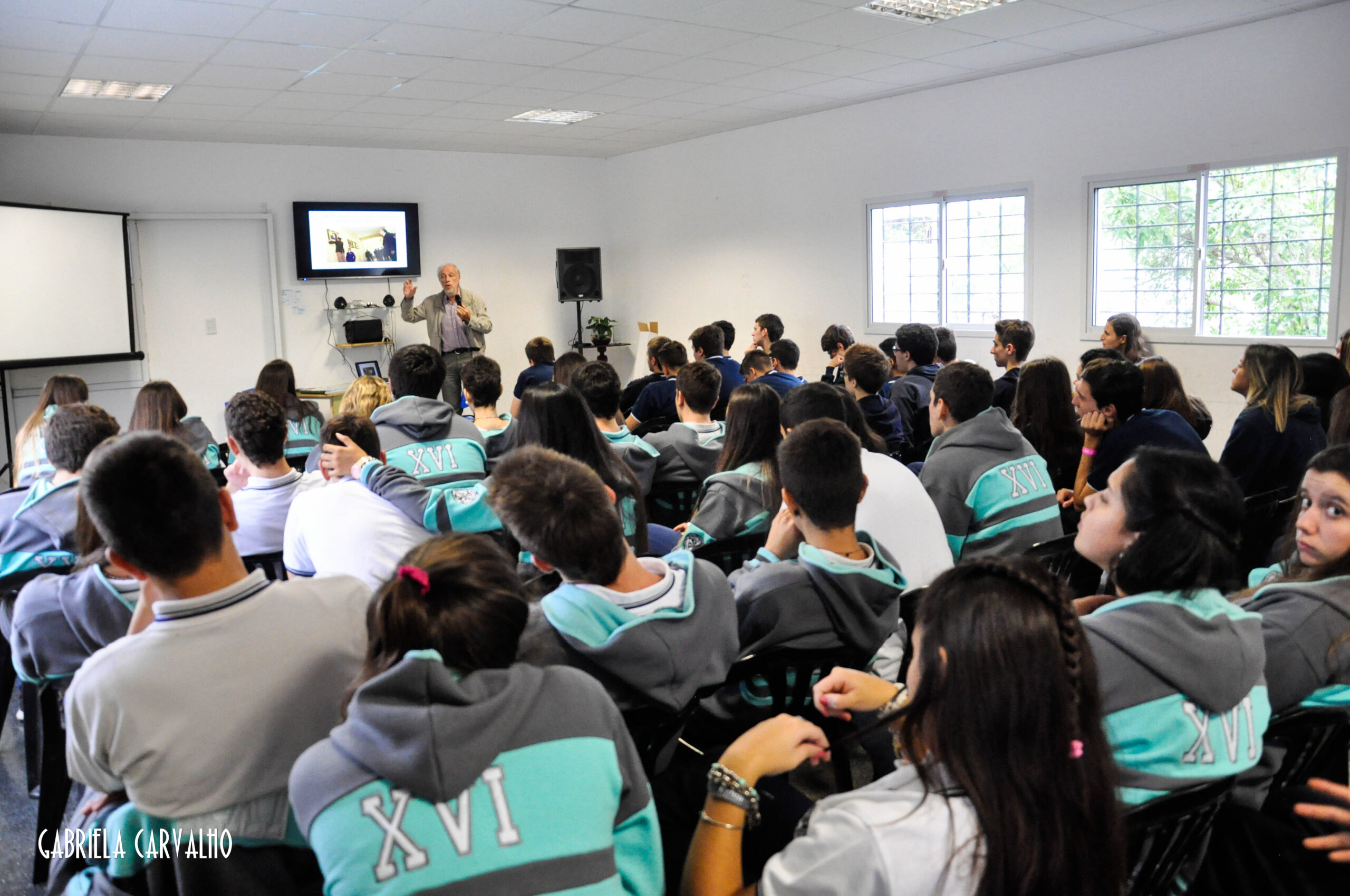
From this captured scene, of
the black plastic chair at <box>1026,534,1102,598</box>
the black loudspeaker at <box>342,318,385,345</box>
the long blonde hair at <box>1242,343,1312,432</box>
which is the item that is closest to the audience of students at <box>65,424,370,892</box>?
the black plastic chair at <box>1026,534,1102,598</box>

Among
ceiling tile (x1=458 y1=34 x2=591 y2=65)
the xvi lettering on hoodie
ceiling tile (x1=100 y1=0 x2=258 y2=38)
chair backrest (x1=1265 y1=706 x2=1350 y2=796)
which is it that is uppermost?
ceiling tile (x1=458 y1=34 x2=591 y2=65)

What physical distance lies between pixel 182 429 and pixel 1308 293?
6.14 metres

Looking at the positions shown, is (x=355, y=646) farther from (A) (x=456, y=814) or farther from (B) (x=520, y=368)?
(B) (x=520, y=368)

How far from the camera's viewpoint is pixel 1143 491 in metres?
1.51

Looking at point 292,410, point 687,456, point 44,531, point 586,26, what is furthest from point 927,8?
point 44,531

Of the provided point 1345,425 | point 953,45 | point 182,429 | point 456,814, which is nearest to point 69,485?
point 182,429

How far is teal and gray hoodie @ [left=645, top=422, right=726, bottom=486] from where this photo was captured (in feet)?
12.0

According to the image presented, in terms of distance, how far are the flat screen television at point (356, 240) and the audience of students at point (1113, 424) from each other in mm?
7426

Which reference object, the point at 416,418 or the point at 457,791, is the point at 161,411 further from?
the point at 457,791

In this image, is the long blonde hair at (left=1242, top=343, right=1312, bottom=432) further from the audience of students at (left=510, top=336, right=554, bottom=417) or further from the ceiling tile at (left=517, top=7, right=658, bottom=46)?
the audience of students at (left=510, top=336, right=554, bottom=417)

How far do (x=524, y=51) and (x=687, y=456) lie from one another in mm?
3284

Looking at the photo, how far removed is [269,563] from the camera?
276cm

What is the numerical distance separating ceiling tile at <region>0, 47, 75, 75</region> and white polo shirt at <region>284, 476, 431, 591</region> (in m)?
4.38

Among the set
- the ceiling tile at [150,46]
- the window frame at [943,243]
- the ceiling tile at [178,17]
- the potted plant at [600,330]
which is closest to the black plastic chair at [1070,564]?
the ceiling tile at [178,17]
